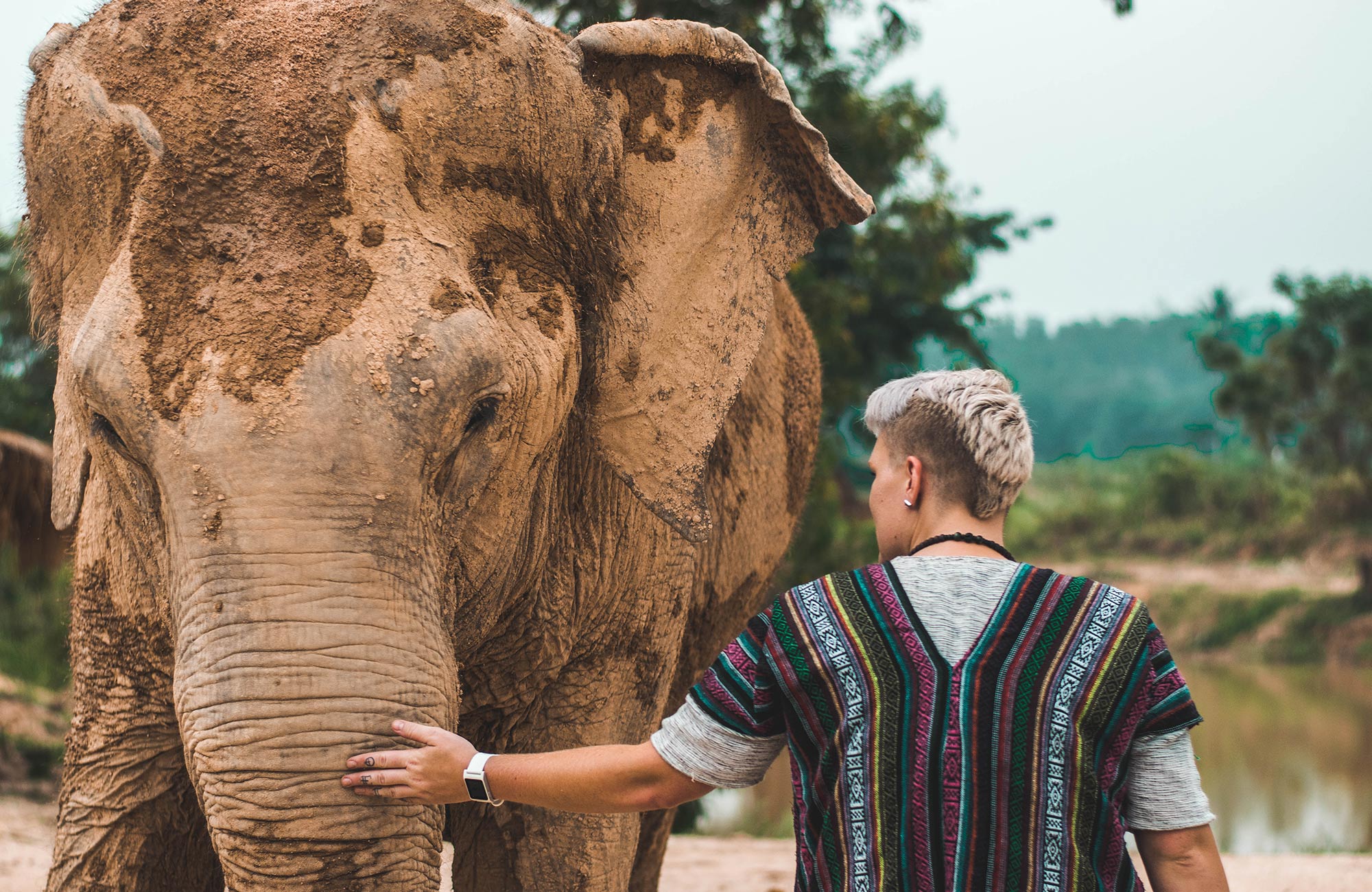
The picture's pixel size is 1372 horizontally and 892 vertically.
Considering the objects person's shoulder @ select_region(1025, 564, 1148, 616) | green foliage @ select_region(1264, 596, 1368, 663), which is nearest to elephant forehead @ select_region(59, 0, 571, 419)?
person's shoulder @ select_region(1025, 564, 1148, 616)

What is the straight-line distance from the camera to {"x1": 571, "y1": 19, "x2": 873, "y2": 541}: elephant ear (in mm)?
Answer: 2879

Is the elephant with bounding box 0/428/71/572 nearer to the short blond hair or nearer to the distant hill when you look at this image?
the short blond hair

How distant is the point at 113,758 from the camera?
2.97 m

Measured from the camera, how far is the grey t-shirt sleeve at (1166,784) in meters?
1.87

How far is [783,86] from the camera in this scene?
305 cm

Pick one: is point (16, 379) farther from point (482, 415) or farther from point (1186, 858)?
point (1186, 858)

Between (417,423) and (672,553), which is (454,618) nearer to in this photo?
(417,423)

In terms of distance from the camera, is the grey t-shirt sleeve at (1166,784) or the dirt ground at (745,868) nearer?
the grey t-shirt sleeve at (1166,784)

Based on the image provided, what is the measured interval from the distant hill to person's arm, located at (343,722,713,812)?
201 ft

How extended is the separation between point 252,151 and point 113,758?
1414mm

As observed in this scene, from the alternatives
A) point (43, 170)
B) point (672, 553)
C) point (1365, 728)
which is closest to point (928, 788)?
point (672, 553)

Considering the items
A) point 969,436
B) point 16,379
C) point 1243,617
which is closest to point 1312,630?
point 1243,617

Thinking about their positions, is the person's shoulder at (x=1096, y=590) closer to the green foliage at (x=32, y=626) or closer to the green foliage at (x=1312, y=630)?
the green foliage at (x=32, y=626)

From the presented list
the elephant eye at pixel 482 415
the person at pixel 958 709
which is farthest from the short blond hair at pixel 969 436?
the elephant eye at pixel 482 415
